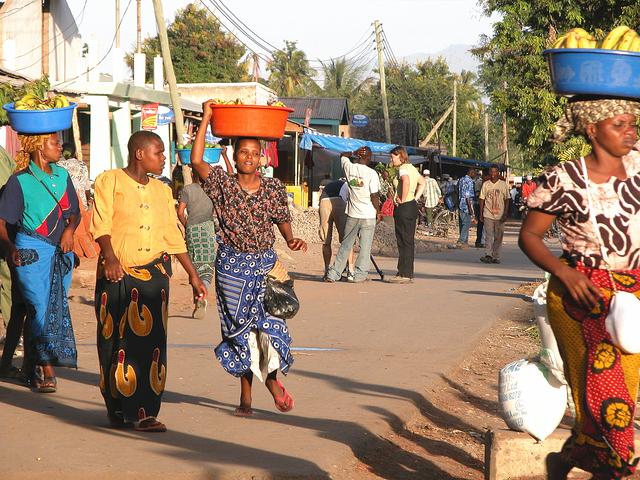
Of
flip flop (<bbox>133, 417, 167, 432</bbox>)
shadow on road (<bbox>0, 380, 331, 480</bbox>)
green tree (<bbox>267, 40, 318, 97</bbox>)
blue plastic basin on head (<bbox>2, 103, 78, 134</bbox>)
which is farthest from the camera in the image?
green tree (<bbox>267, 40, 318, 97</bbox>)

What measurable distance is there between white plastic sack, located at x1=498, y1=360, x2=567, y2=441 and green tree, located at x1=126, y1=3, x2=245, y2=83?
5302cm

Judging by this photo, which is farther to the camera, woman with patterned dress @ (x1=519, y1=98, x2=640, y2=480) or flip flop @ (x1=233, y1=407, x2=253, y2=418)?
flip flop @ (x1=233, y1=407, x2=253, y2=418)

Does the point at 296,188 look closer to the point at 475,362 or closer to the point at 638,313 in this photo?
the point at 475,362

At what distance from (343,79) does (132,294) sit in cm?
7441

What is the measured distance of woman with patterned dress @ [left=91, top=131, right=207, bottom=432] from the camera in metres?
6.50

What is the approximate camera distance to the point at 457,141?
7631 centimetres

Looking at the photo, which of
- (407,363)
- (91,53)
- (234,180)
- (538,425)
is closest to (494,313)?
(407,363)

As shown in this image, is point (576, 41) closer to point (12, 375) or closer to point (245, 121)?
point (245, 121)

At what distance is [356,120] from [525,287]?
31.3 meters

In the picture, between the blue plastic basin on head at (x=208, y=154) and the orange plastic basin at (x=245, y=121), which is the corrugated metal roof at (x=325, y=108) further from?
the orange plastic basin at (x=245, y=121)

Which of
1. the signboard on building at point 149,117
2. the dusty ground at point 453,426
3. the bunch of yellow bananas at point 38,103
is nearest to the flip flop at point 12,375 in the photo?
the bunch of yellow bananas at point 38,103

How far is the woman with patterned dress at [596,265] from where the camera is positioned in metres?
4.22

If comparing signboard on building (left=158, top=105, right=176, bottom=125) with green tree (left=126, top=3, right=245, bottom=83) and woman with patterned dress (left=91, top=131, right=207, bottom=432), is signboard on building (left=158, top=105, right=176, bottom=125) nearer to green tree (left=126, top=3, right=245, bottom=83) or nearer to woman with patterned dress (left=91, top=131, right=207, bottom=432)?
woman with patterned dress (left=91, top=131, right=207, bottom=432)

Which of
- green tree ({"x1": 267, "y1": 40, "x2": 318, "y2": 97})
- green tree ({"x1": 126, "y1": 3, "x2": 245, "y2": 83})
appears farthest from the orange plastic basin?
green tree ({"x1": 267, "y1": 40, "x2": 318, "y2": 97})
